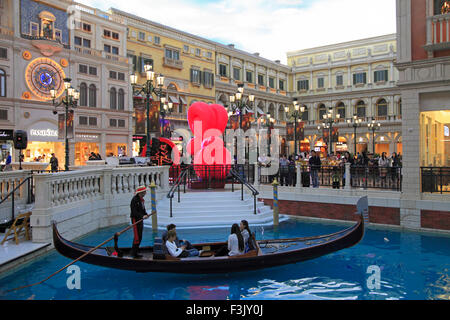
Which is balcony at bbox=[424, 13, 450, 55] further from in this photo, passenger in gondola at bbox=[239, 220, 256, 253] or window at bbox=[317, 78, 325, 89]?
window at bbox=[317, 78, 325, 89]

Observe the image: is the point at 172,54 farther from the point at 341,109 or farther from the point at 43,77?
the point at 341,109

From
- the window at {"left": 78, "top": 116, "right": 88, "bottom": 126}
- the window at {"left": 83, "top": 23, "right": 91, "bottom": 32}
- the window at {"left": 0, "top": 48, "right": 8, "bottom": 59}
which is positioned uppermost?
the window at {"left": 83, "top": 23, "right": 91, "bottom": 32}

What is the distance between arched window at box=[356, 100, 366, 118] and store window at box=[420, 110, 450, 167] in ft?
110

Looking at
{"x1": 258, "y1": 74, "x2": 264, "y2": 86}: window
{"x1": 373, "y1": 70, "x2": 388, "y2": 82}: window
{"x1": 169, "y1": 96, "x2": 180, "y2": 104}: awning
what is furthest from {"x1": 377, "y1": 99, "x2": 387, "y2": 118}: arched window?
{"x1": 169, "y1": 96, "x2": 180, "y2": 104}: awning

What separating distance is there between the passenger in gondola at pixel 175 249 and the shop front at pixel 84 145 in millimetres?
24415

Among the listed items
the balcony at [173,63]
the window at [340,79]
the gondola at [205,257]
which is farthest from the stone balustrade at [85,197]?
the window at [340,79]

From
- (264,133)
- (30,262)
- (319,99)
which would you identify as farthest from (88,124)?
(319,99)

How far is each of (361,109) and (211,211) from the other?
38635 millimetres

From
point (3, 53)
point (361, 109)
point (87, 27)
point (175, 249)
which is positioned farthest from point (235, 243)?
point (361, 109)

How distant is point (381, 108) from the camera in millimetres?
45375

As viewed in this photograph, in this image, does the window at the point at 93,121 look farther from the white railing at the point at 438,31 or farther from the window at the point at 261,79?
the white railing at the point at 438,31

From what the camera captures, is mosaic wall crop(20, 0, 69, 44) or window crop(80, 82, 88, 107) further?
window crop(80, 82, 88, 107)

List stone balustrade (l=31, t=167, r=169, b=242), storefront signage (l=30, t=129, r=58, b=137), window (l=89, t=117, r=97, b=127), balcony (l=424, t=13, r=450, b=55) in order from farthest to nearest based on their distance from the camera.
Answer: window (l=89, t=117, r=97, b=127), storefront signage (l=30, t=129, r=58, b=137), balcony (l=424, t=13, r=450, b=55), stone balustrade (l=31, t=167, r=169, b=242)

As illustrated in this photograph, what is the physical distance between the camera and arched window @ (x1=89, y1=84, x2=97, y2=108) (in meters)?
30.5
